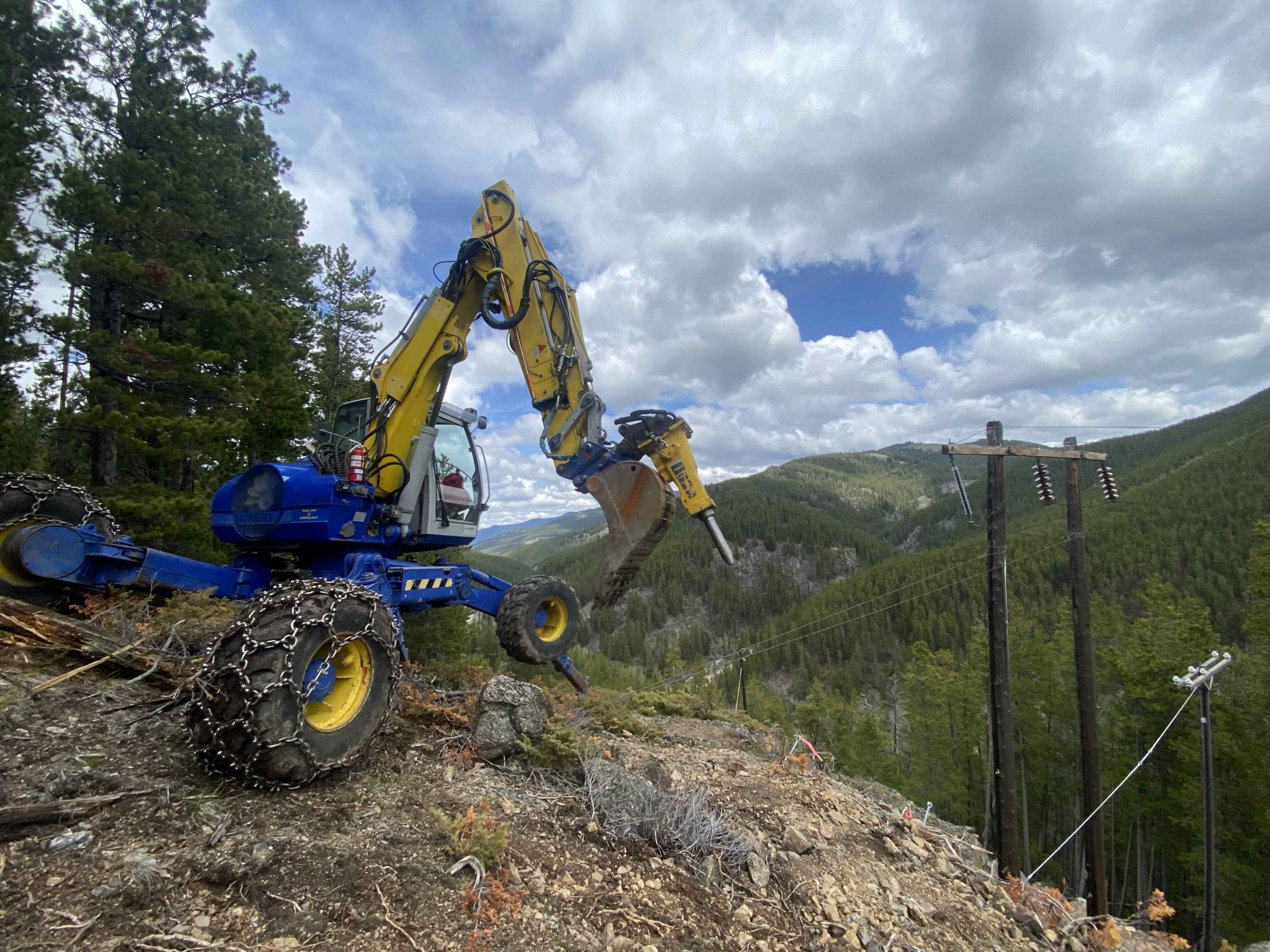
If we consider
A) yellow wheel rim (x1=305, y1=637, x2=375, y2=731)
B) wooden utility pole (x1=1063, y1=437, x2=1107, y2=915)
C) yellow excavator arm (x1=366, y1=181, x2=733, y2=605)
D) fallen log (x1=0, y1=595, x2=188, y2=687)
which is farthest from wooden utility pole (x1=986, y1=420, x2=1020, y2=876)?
fallen log (x1=0, y1=595, x2=188, y2=687)

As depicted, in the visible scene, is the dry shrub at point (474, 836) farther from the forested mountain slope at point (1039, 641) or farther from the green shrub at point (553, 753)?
the forested mountain slope at point (1039, 641)

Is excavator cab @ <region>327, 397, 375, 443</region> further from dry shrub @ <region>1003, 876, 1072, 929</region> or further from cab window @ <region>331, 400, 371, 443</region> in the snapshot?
dry shrub @ <region>1003, 876, 1072, 929</region>

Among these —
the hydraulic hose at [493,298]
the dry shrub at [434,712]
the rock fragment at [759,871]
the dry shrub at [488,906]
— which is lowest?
the rock fragment at [759,871]

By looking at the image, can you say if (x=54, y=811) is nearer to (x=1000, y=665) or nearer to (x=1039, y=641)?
(x=1000, y=665)

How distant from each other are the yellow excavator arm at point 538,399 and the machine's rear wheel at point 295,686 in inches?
118

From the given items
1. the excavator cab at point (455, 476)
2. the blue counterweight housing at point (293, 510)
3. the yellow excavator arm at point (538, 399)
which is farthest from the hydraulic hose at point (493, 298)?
the blue counterweight housing at point (293, 510)

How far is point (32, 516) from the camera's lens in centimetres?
550

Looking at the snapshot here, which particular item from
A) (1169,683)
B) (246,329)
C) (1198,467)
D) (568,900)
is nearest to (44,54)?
(246,329)

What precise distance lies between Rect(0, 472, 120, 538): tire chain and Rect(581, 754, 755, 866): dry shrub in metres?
5.31

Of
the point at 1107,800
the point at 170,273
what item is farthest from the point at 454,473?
the point at 1107,800

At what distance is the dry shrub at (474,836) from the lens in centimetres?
329

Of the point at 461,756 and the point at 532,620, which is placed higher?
the point at 532,620

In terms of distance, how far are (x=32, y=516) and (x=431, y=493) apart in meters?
3.50

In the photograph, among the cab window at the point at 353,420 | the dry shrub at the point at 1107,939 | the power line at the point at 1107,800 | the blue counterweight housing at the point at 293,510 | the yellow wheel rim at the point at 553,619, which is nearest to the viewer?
the dry shrub at the point at 1107,939
